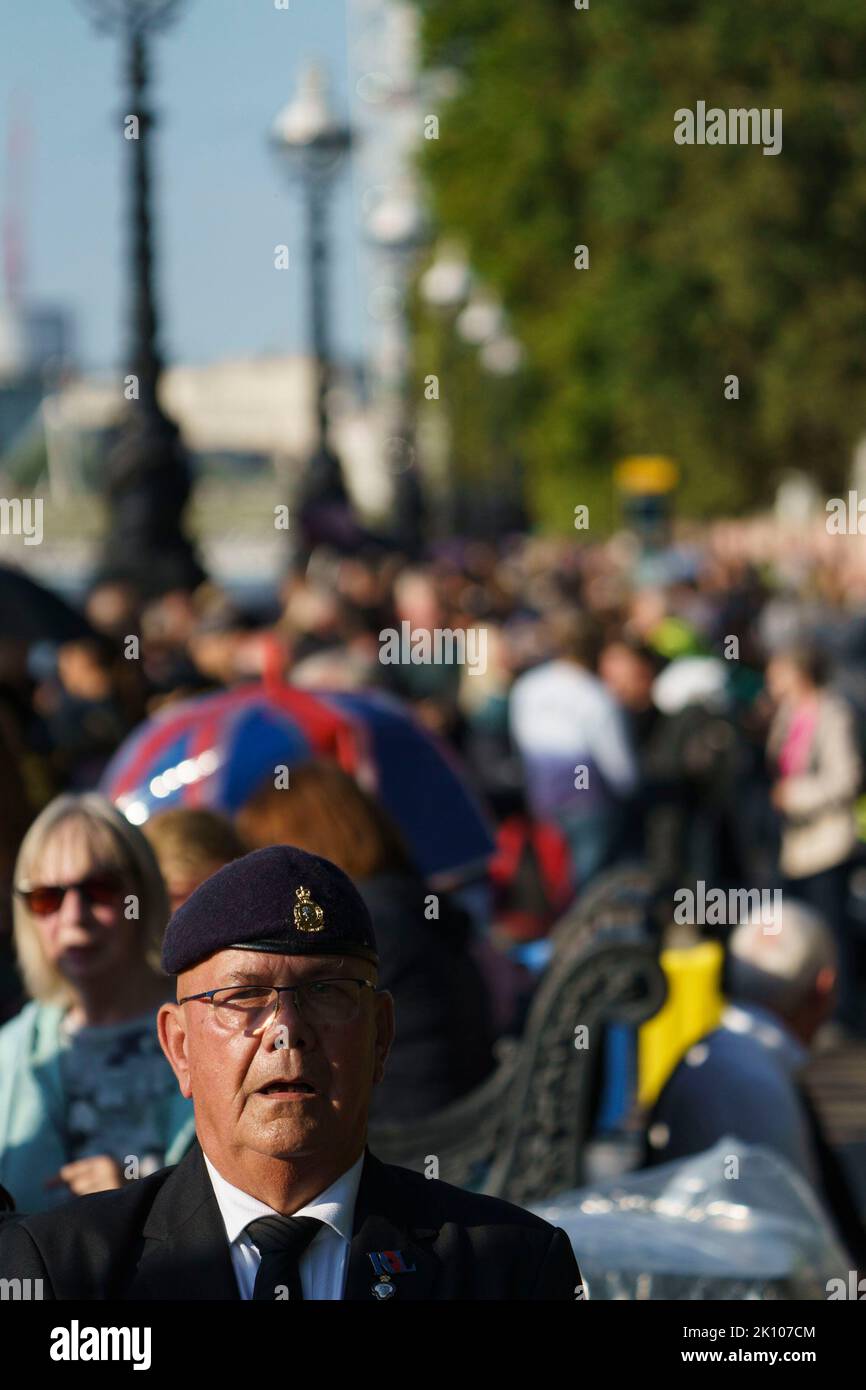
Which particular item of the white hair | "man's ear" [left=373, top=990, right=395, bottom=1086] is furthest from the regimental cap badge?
the white hair

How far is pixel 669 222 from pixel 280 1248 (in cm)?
3318

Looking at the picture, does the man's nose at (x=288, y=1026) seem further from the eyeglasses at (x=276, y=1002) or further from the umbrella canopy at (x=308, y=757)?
the umbrella canopy at (x=308, y=757)

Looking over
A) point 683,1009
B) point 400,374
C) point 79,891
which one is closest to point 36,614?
point 683,1009

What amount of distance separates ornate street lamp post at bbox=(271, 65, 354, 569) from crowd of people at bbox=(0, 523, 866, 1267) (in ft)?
1.86

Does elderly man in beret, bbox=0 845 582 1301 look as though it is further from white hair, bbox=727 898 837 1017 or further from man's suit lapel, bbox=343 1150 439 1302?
white hair, bbox=727 898 837 1017

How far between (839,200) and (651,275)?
4196 mm

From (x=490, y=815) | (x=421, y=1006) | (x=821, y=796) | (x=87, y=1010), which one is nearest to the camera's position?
(x=87, y=1010)

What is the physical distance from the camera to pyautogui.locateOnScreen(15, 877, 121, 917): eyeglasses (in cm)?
390

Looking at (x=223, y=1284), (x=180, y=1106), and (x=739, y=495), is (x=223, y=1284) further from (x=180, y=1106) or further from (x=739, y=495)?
(x=739, y=495)

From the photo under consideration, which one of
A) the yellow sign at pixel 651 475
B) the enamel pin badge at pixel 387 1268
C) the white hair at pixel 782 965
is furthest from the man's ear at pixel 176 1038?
the yellow sign at pixel 651 475

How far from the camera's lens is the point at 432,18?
43.5 metres

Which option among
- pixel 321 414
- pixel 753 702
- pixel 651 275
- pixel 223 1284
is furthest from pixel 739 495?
pixel 223 1284

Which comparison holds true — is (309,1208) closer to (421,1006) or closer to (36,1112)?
(36,1112)

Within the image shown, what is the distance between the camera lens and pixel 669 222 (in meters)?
34.7
